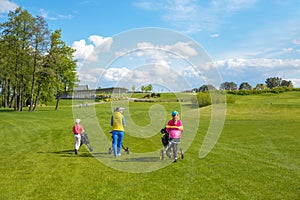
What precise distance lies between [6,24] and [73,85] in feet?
61.6

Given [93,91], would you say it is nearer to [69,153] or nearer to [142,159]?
[69,153]

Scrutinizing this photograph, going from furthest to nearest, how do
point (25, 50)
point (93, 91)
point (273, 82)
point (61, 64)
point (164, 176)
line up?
point (273, 82) < point (61, 64) < point (25, 50) < point (93, 91) < point (164, 176)

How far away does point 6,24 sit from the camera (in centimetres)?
5375

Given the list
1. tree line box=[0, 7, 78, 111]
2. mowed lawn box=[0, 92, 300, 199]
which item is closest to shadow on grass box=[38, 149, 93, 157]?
mowed lawn box=[0, 92, 300, 199]

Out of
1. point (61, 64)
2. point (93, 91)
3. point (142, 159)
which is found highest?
point (61, 64)

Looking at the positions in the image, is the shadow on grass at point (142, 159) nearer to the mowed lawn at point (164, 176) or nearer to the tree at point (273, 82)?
the mowed lawn at point (164, 176)

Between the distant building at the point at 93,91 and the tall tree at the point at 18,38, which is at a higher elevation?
the tall tree at the point at 18,38

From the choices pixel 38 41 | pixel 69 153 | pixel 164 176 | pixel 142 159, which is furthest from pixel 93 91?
pixel 38 41

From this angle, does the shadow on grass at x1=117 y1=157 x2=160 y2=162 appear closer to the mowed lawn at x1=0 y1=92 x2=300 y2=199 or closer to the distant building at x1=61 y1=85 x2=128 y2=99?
the mowed lawn at x1=0 y1=92 x2=300 y2=199

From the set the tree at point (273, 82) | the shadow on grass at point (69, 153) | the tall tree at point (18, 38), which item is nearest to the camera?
the shadow on grass at point (69, 153)

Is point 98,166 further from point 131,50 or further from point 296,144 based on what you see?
point 296,144

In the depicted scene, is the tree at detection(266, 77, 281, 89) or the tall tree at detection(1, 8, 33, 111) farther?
the tree at detection(266, 77, 281, 89)

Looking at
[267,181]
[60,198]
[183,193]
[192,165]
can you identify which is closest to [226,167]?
[192,165]

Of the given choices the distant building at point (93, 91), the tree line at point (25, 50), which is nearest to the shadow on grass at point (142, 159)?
the distant building at point (93, 91)
